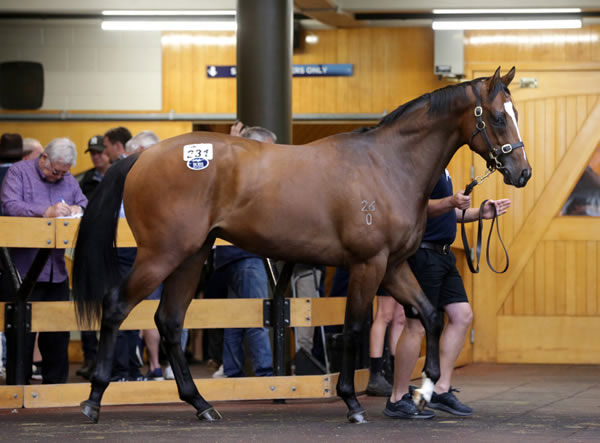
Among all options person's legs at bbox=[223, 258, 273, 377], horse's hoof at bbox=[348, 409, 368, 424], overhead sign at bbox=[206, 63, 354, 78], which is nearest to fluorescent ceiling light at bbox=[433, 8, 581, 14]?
overhead sign at bbox=[206, 63, 354, 78]

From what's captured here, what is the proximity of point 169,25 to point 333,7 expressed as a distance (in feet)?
5.61

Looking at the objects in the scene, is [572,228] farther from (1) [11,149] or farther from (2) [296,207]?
(1) [11,149]

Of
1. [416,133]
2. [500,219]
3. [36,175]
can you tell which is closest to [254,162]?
[416,133]

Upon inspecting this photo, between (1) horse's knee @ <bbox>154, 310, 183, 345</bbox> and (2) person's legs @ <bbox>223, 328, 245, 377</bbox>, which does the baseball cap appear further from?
(1) horse's knee @ <bbox>154, 310, 183, 345</bbox>

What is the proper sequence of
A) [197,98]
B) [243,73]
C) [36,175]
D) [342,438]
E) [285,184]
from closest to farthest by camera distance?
[342,438]
[285,184]
[36,175]
[243,73]
[197,98]

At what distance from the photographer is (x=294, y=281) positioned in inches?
299

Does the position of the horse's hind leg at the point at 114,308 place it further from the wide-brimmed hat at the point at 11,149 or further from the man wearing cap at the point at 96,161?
the man wearing cap at the point at 96,161

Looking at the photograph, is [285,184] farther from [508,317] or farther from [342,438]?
[508,317]

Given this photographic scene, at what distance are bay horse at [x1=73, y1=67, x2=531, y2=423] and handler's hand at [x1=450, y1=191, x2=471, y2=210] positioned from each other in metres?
0.14

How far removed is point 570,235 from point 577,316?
719 millimetres

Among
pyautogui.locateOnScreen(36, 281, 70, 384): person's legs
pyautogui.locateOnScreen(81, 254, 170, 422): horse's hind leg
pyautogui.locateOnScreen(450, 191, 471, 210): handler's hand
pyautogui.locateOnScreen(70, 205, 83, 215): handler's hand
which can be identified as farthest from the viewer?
pyautogui.locateOnScreen(36, 281, 70, 384): person's legs

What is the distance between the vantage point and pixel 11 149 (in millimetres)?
7578

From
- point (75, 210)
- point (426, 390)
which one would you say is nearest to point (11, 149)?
point (75, 210)

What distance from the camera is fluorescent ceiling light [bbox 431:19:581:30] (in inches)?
353
